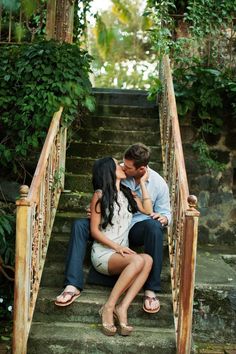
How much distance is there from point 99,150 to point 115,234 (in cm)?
201

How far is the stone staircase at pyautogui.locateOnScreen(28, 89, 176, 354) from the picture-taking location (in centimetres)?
355

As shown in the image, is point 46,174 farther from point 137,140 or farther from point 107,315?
point 137,140

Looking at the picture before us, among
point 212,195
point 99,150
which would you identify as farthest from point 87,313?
point 212,195

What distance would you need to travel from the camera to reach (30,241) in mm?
3369

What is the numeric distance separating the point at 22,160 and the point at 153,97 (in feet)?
6.36

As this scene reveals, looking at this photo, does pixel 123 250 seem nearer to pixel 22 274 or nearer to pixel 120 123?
pixel 22 274

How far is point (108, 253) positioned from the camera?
3.94 m

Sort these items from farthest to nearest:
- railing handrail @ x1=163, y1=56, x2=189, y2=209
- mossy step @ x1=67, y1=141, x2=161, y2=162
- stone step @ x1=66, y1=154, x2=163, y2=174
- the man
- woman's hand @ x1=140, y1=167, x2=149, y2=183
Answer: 1. mossy step @ x1=67, y1=141, x2=161, y2=162
2. stone step @ x1=66, y1=154, x2=163, y2=174
3. woman's hand @ x1=140, y1=167, x2=149, y2=183
4. the man
5. railing handrail @ x1=163, y1=56, x2=189, y2=209

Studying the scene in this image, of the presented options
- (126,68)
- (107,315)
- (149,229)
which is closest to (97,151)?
(149,229)

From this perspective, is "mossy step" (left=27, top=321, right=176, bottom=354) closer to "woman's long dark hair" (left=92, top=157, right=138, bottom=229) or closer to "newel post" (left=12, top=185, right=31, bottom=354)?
"newel post" (left=12, top=185, right=31, bottom=354)

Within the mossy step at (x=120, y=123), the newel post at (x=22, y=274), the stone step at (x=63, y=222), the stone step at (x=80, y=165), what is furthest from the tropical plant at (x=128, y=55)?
the newel post at (x=22, y=274)

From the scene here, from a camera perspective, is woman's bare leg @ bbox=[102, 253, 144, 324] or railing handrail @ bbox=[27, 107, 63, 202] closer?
railing handrail @ bbox=[27, 107, 63, 202]

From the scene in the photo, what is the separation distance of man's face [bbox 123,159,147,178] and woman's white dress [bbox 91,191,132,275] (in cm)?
18

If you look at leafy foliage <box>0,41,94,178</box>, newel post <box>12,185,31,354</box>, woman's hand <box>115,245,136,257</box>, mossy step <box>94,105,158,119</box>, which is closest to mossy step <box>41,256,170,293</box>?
woman's hand <box>115,245,136,257</box>
